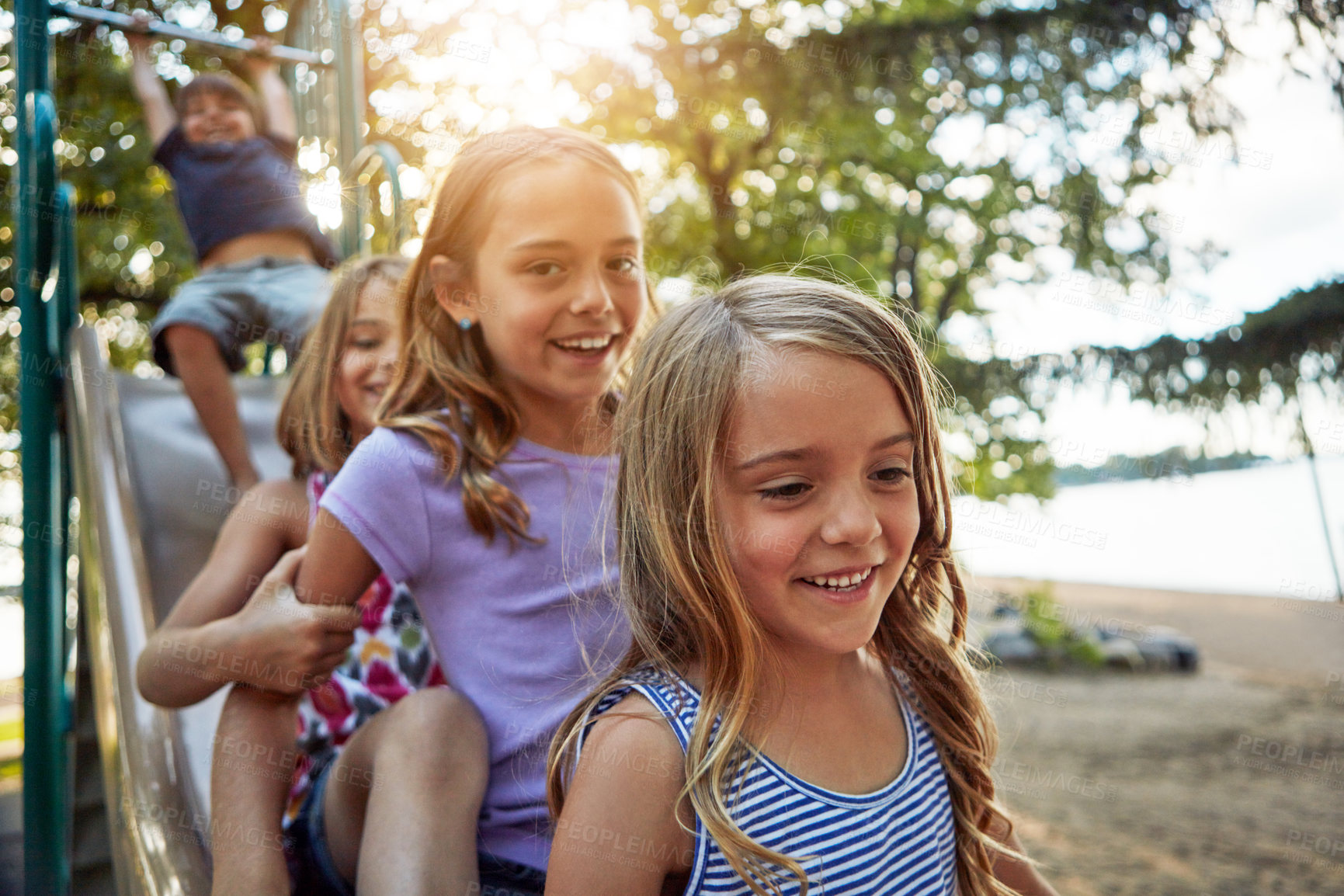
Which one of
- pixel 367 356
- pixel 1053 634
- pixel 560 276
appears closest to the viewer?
pixel 560 276

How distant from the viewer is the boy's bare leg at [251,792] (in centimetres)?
139

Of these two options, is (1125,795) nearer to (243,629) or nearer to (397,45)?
(243,629)

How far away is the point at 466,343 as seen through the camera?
5.62ft

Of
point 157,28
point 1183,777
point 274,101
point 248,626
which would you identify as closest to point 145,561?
point 248,626

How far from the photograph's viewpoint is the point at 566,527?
156 cm

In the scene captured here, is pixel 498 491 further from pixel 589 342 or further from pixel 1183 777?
pixel 1183 777

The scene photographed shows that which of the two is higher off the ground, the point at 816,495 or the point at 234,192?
the point at 234,192

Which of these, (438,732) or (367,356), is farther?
(367,356)

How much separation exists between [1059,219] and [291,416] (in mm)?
5114

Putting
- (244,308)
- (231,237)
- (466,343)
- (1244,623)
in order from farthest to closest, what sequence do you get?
(1244,623), (231,237), (244,308), (466,343)

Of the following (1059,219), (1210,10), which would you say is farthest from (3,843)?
(1210,10)

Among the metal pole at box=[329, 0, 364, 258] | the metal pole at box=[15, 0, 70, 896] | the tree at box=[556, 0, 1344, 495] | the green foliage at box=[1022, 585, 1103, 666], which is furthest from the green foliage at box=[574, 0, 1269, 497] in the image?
the green foliage at box=[1022, 585, 1103, 666]

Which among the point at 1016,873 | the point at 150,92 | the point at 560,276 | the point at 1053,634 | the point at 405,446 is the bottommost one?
the point at 1053,634

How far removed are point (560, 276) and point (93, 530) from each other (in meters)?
1.65
